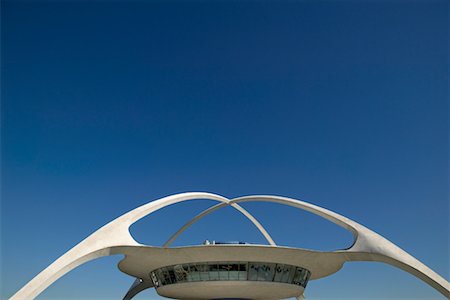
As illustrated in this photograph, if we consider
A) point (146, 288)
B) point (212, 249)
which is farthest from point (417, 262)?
point (146, 288)

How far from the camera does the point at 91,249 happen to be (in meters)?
39.6

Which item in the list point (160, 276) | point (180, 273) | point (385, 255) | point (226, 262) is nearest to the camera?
point (385, 255)

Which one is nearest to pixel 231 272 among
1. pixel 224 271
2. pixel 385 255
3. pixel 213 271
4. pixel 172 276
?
pixel 224 271

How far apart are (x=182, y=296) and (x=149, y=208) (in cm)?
956

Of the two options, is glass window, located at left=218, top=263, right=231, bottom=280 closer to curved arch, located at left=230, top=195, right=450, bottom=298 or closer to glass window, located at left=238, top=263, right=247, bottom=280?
glass window, located at left=238, top=263, right=247, bottom=280

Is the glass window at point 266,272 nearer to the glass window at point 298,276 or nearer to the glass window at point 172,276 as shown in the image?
the glass window at point 298,276

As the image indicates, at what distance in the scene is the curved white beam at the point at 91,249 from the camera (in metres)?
36.6

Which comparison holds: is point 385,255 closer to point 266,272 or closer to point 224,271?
point 266,272

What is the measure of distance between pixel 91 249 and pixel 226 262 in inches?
440

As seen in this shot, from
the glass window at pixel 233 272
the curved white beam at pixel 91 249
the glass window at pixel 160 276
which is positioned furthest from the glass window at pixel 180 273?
the curved white beam at pixel 91 249

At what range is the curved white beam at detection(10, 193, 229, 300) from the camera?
36625 millimetres

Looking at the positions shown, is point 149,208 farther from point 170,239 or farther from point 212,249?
point 170,239

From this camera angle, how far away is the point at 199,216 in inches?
2378

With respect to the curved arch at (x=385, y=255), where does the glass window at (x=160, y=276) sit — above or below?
below
